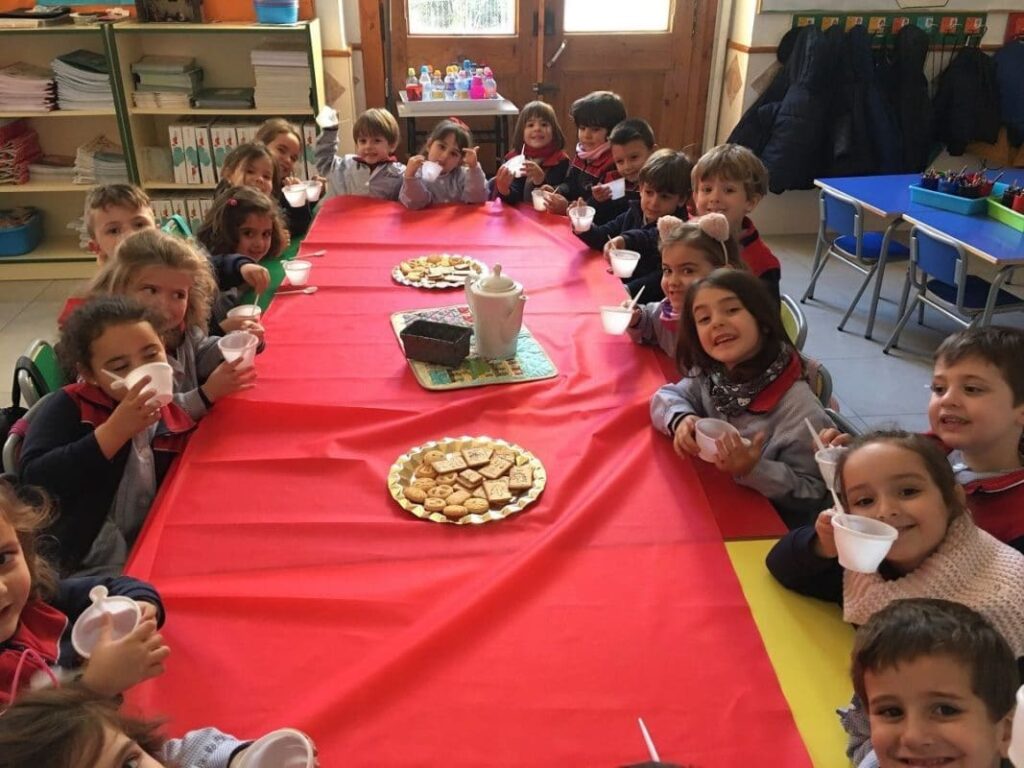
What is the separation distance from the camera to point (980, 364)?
1.50 meters

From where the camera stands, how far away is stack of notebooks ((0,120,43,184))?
183 inches

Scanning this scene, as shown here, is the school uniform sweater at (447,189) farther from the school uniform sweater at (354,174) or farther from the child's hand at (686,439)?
the child's hand at (686,439)

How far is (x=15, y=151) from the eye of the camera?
4.67m

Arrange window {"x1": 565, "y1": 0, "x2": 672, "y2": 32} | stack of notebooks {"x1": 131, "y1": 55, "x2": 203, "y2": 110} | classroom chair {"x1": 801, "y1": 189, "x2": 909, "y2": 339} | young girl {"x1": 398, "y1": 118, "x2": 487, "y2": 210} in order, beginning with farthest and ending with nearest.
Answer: window {"x1": 565, "y1": 0, "x2": 672, "y2": 32} < stack of notebooks {"x1": 131, "y1": 55, "x2": 203, "y2": 110} < classroom chair {"x1": 801, "y1": 189, "x2": 909, "y2": 339} < young girl {"x1": 398, "y1": 118, "x2": 487, "y2": 210}

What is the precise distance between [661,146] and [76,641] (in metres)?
5.32

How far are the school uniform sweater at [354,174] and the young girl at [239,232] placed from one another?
78 centimetres

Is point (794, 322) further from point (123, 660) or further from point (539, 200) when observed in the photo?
point (123, 660)

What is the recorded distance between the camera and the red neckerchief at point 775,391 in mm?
1734

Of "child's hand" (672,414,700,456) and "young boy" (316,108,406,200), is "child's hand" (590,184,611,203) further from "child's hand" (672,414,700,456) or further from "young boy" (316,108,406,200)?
"child's hand" (672,414,700,456)

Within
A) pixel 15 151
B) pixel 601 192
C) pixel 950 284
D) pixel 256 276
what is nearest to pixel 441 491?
pixel 256 276

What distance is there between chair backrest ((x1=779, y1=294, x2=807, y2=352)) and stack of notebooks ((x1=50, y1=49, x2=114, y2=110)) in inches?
160

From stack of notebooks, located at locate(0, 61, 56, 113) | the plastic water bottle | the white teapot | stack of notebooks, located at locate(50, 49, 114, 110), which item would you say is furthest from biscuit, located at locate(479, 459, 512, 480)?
stack of notebooks, located at locate(0, 61, 56, 113)

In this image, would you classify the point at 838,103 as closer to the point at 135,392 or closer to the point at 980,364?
the point at 980,364

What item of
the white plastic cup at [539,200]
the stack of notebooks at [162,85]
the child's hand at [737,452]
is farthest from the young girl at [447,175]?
the child's hand at [737,452]
